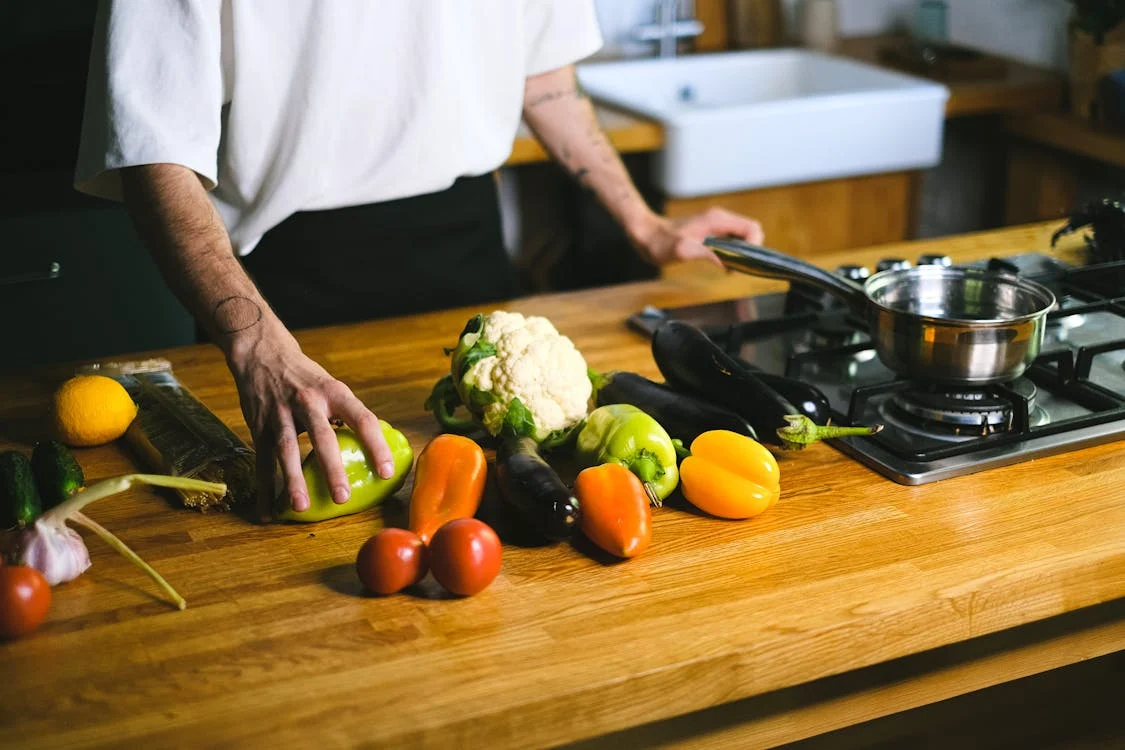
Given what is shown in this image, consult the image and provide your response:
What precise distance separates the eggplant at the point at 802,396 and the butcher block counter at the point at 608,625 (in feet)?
0.15

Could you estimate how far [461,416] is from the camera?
1263 millimetres

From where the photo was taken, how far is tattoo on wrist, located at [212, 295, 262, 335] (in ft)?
3.70

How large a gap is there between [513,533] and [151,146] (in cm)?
55

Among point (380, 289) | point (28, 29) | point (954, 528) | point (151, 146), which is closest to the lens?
point (954, 528)

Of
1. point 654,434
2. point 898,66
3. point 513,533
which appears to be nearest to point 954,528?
point 654,434

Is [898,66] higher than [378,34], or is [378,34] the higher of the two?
[378,34]

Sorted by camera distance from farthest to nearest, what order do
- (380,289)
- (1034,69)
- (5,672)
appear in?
(1034,69)
(380,289)
(5,672)

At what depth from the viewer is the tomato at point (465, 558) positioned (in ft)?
3.06

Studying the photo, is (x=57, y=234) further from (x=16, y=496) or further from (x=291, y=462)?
(x=291, y=462)

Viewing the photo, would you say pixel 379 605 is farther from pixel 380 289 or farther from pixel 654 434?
pixel 380 289

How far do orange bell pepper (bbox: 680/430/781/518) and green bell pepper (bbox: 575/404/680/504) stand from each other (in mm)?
16

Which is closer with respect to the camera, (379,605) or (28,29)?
(379,605)

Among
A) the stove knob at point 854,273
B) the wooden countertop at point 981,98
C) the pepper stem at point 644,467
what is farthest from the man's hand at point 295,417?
the wooden countertop at point 981,98

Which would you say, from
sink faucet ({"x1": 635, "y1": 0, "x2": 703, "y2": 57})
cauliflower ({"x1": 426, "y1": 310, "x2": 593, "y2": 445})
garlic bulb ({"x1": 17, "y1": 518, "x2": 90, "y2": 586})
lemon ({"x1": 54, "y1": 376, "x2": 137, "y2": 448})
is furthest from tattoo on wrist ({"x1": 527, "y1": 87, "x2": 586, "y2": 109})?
sink faucet ({"x1": 635, "y1": 0, "x2": 703, "y2": 57})
